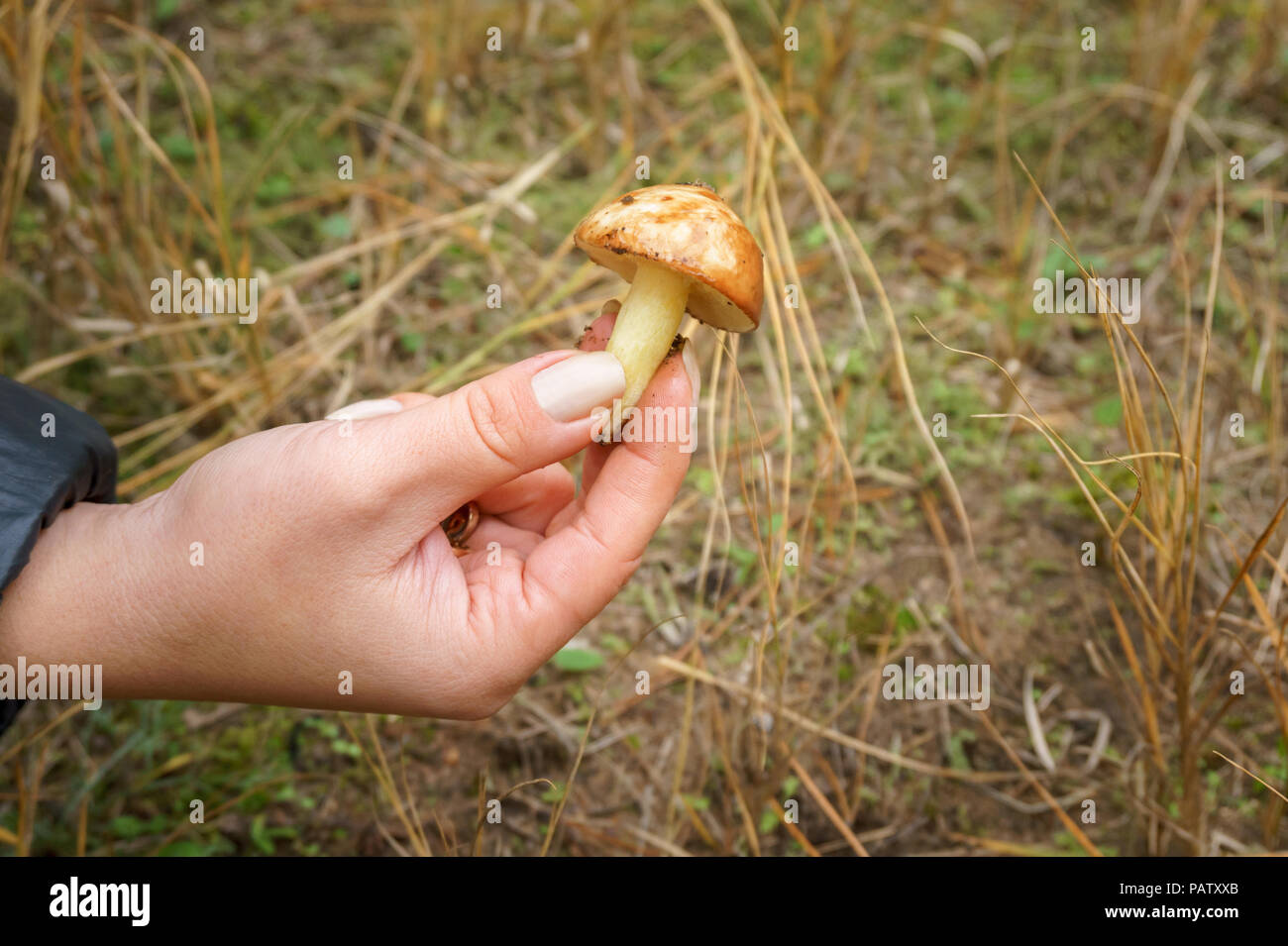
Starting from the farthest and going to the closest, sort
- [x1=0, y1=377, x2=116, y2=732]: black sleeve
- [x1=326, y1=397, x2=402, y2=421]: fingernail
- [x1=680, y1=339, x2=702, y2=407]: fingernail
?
1. [x1=680, y1=339, x2=702, y2=407]: fingernail
2. [x1=326, y1=397, x2=402, y2=421]: fingernail
3. [x1=0, y1=377, x2=116, y2=732]: black sleeve

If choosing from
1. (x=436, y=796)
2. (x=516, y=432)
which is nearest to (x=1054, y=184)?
(x=516, y=432)

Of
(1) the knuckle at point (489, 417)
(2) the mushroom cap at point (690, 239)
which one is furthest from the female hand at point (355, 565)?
(2) the mushroom cap at point (690, 239)

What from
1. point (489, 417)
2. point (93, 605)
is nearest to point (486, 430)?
point (489, 417)

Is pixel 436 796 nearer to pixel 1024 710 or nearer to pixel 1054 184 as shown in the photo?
pixel 1024 710

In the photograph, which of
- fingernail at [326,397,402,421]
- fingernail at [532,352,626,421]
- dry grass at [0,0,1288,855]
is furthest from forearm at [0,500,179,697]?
fingernail at [532,352,626,421]

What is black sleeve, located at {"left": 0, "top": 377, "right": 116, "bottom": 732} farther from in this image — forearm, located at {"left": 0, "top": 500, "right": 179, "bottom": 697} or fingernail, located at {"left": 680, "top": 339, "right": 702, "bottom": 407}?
fingernail, located at {"left": 680, "top": 339, "right": 702, "bottom": 407}

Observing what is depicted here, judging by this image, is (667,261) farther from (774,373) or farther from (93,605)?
(93,605)
